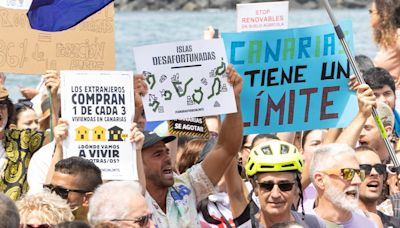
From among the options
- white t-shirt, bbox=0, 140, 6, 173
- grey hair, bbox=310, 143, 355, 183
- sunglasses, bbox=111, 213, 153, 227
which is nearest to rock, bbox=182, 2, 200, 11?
Result: white t-shirt, bbox=0, 140, 6, 173

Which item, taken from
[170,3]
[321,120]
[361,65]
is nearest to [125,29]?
[361,65]

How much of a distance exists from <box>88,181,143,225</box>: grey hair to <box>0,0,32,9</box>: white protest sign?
8.48 ft

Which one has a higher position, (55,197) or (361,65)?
(55,197)

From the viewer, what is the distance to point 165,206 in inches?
341

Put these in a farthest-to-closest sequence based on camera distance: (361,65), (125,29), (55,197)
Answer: (125,29)
(361,65)
(55,197)

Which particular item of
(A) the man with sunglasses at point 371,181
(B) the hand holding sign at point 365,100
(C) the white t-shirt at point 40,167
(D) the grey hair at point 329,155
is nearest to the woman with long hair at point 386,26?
(A) the man with sunglasses at point 371,181

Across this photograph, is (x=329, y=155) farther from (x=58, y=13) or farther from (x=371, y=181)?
(x=58, y=13)

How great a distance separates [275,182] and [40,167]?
139cm

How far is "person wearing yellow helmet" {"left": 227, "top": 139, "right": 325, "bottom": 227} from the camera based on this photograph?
8477 millimetres

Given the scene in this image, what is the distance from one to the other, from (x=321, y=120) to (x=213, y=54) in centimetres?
95

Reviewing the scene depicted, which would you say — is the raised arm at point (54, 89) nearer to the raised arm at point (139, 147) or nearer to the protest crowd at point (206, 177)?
the protest crowd at point (206, 177)

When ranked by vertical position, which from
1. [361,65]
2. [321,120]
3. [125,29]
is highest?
[321,120]

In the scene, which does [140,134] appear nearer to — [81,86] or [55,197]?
[81,86]

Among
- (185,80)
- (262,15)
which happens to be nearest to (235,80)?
(185,80)
